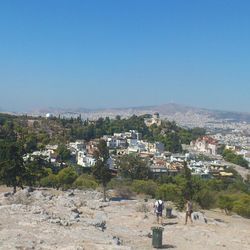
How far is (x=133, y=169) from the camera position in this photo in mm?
74750

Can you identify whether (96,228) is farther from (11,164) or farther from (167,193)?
(167,193)

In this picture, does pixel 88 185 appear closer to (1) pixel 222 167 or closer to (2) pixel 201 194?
(2) pixel 201 194

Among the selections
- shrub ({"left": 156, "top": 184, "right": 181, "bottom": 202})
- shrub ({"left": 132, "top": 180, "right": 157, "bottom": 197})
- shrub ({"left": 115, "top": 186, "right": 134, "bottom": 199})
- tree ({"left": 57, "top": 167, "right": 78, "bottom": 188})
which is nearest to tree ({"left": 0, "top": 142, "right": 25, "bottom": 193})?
shrub ({"left": 115, "top": 186, "right": 134, "bottom": 199})

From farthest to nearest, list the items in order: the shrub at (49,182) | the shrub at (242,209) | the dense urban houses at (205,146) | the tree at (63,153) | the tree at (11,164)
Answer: the dense urban houses at (205,146)
the tree at (63,153)
the shrub at (49,182)
the shrub at (242,209)
the tree at (11,164)

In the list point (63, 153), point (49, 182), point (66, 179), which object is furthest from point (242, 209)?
point (63, 153)

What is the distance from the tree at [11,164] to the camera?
33531mm

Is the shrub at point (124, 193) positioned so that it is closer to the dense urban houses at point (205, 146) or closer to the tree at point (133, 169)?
the tree at point (133, 169)

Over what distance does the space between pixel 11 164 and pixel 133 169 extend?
139ft

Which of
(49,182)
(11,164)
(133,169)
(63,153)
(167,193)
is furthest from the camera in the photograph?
(63,153)

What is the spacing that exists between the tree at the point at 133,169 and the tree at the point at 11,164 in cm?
3838

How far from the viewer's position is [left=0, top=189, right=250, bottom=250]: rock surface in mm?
16297

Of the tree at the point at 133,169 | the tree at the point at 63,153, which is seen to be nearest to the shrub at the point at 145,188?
the tree at the point at 133,169

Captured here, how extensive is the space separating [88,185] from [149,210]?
21343 mm

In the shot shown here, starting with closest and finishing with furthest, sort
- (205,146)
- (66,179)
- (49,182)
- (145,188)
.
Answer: (145,188) → (49,182) → (66,179) → (205,146)
